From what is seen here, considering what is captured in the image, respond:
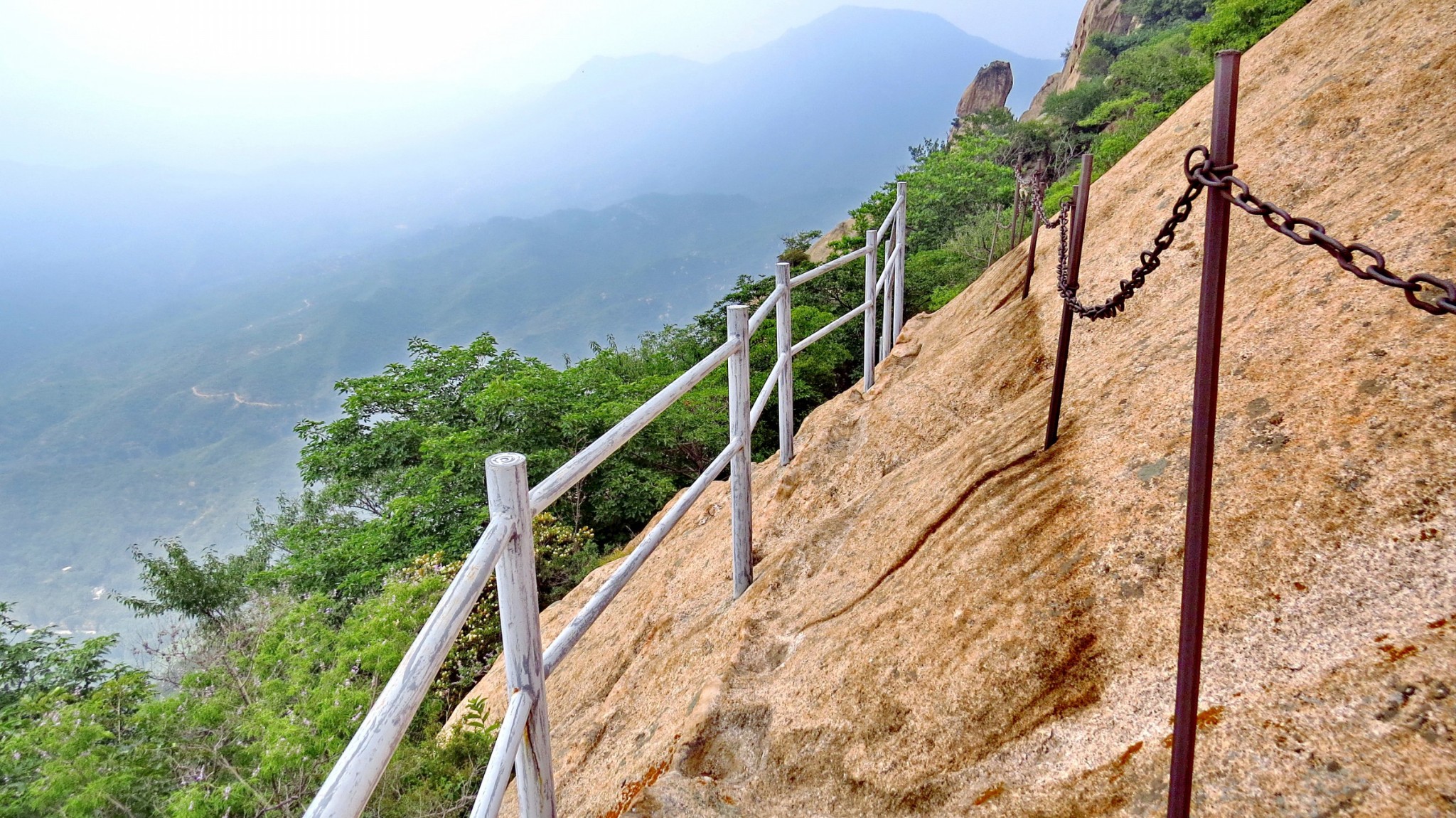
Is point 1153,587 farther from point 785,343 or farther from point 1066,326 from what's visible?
point 785,343

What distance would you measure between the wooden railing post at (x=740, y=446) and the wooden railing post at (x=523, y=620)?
4.92ft

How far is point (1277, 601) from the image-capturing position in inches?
62.3

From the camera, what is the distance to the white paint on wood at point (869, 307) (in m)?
5.57

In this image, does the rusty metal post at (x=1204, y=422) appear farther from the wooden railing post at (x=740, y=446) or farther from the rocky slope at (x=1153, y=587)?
the wooden railing post at (x=740, y=446)

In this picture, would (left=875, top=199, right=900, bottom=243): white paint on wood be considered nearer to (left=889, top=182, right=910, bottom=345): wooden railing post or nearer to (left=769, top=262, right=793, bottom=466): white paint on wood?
(left=889, top=182, right=910, bottom=345): wooden railing post

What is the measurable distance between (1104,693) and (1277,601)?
1.36 feet

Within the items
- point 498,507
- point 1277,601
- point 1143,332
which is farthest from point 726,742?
point 1143,332

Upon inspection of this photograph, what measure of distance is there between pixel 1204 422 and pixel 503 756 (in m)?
1.34

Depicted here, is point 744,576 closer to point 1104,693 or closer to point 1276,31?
point 1104,693

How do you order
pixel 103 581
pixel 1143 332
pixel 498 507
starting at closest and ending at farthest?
1. pixel 498 507
2. pixel 1143 332
3. pixel 103 581

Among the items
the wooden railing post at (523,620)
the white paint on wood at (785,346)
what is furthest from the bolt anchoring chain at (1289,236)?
the white paint on wood at (785,346)

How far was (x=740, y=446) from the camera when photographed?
3.11m

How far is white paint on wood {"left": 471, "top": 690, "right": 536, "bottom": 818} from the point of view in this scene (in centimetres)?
127

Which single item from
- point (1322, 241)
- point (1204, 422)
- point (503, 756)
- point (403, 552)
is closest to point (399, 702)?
point (503, 756)
